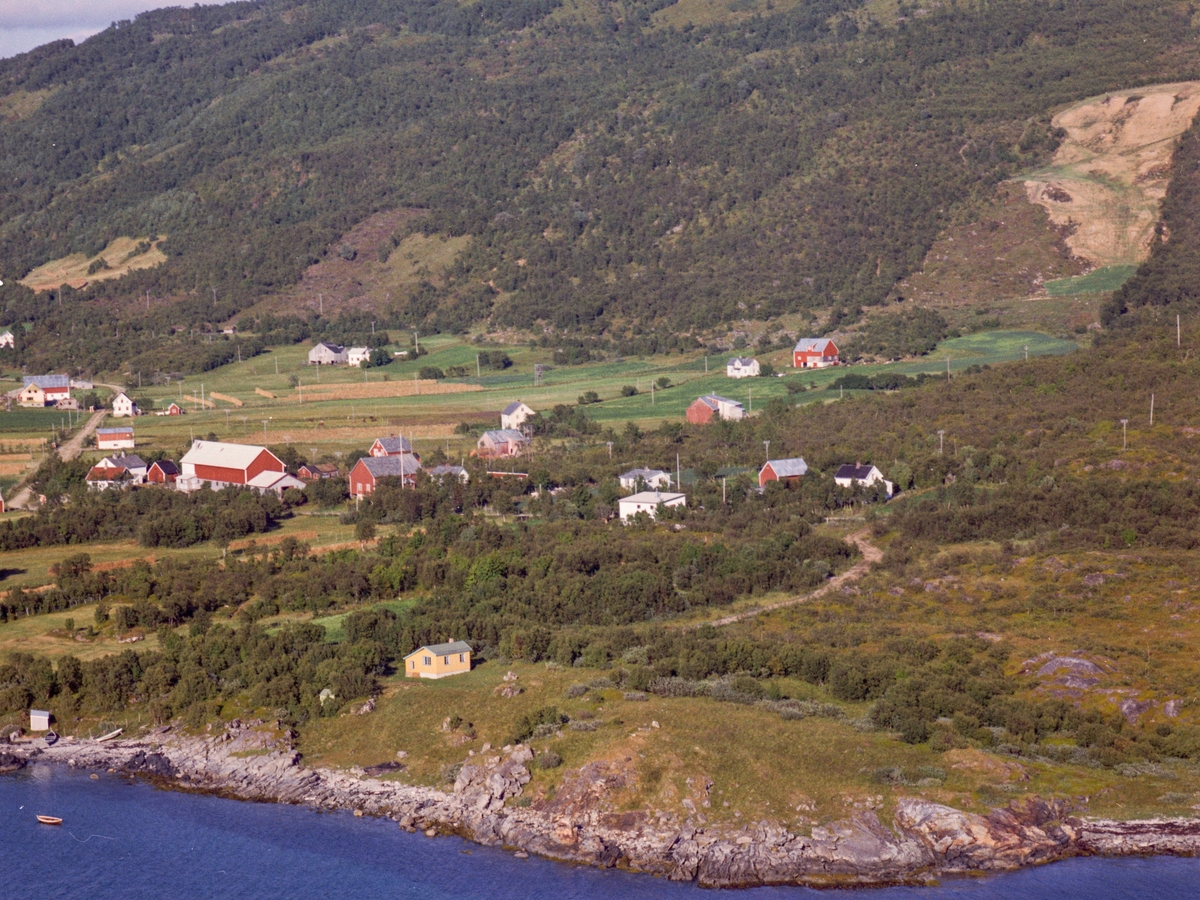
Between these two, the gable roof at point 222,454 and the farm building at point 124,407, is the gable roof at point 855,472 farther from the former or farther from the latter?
the farm building at point 124,407

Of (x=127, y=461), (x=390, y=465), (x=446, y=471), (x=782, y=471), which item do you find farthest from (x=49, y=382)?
(x=782, y=471)

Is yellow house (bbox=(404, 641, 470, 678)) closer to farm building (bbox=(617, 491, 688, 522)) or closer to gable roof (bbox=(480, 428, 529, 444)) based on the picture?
farm building (bbox=(617, 491, 688, 522))

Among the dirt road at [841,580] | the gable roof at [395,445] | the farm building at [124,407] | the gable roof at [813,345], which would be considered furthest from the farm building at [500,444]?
the gable roof at [813,345]

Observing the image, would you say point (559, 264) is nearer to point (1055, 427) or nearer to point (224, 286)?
point (224, 286)

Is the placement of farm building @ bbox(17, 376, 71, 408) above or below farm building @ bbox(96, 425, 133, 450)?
above

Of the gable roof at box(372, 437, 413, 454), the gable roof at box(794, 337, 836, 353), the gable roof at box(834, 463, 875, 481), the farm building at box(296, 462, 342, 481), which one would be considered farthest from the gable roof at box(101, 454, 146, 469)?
the gable roof at box(794, 337, 836, 353)

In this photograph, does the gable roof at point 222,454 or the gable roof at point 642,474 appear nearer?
the gable roof at point 642,474
